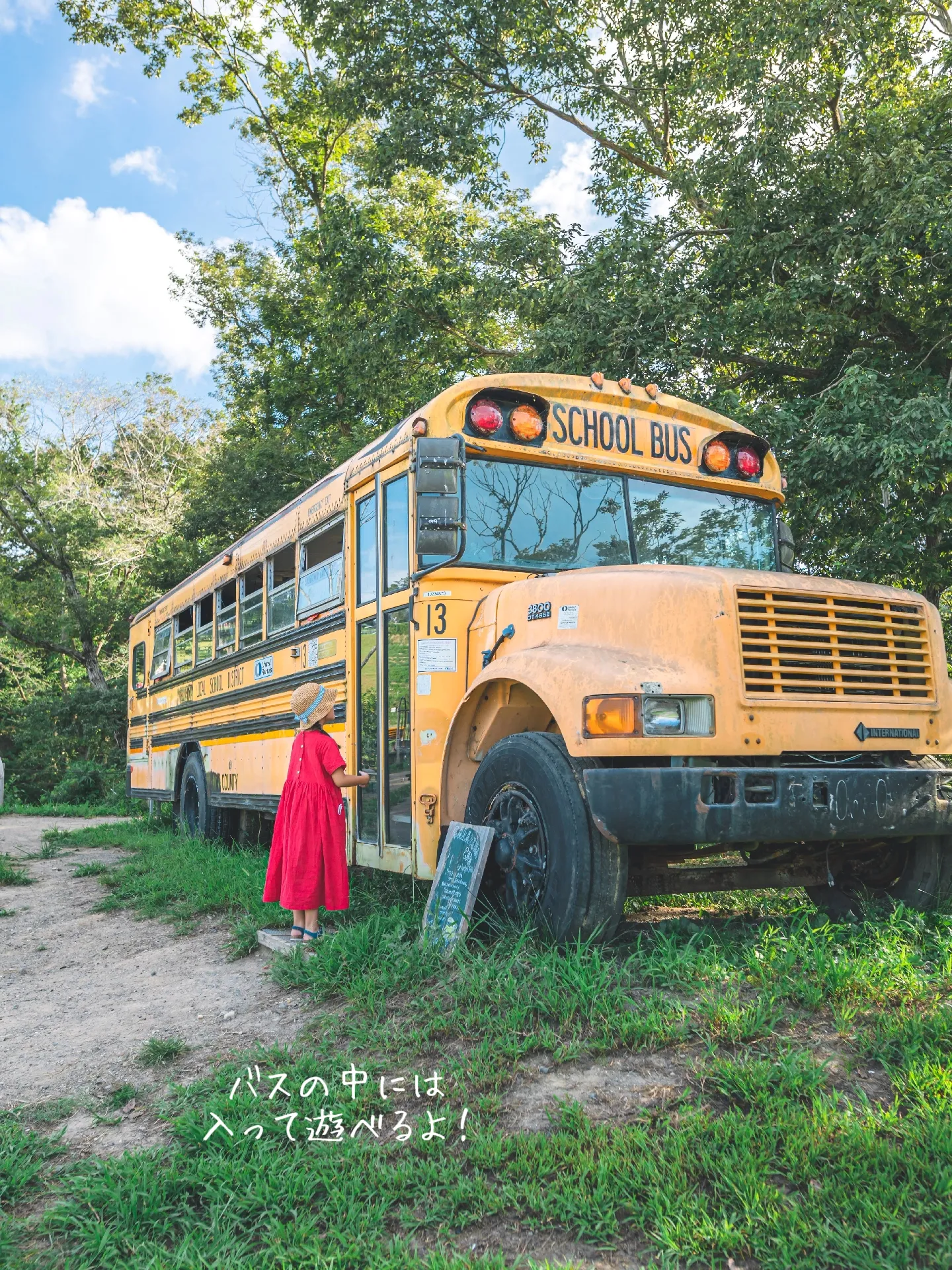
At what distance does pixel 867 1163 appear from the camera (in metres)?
2.56

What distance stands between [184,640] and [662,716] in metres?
8.25

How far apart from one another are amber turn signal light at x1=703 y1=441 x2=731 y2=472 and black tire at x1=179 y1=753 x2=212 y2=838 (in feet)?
20.3

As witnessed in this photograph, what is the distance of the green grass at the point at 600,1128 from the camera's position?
244 cm

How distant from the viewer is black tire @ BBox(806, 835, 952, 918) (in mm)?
4348

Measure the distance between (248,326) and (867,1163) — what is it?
21.0m

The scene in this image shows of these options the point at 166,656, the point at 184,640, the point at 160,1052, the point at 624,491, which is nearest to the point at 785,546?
the point at 624,491

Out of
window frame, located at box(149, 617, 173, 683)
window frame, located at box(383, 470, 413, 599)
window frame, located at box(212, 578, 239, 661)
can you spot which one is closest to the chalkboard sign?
window frame, located at box(383, 470, 413, 599)

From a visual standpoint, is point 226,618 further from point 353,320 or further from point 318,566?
point 353,320

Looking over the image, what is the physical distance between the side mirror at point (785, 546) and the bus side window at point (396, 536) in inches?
82.2

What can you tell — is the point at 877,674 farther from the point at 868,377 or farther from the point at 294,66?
the point at 294,66

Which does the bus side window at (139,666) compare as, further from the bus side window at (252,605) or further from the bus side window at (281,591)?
the bus side window at (281,591)

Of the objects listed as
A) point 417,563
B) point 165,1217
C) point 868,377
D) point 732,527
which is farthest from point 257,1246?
point 868,377

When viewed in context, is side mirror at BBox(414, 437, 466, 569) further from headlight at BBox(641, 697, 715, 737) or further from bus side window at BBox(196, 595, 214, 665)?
bus side window at BBox(196, 595, 214, 665)

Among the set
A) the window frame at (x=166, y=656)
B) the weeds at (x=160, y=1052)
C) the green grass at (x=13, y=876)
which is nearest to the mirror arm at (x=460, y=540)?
the weeds at (x=160, y=1052)
